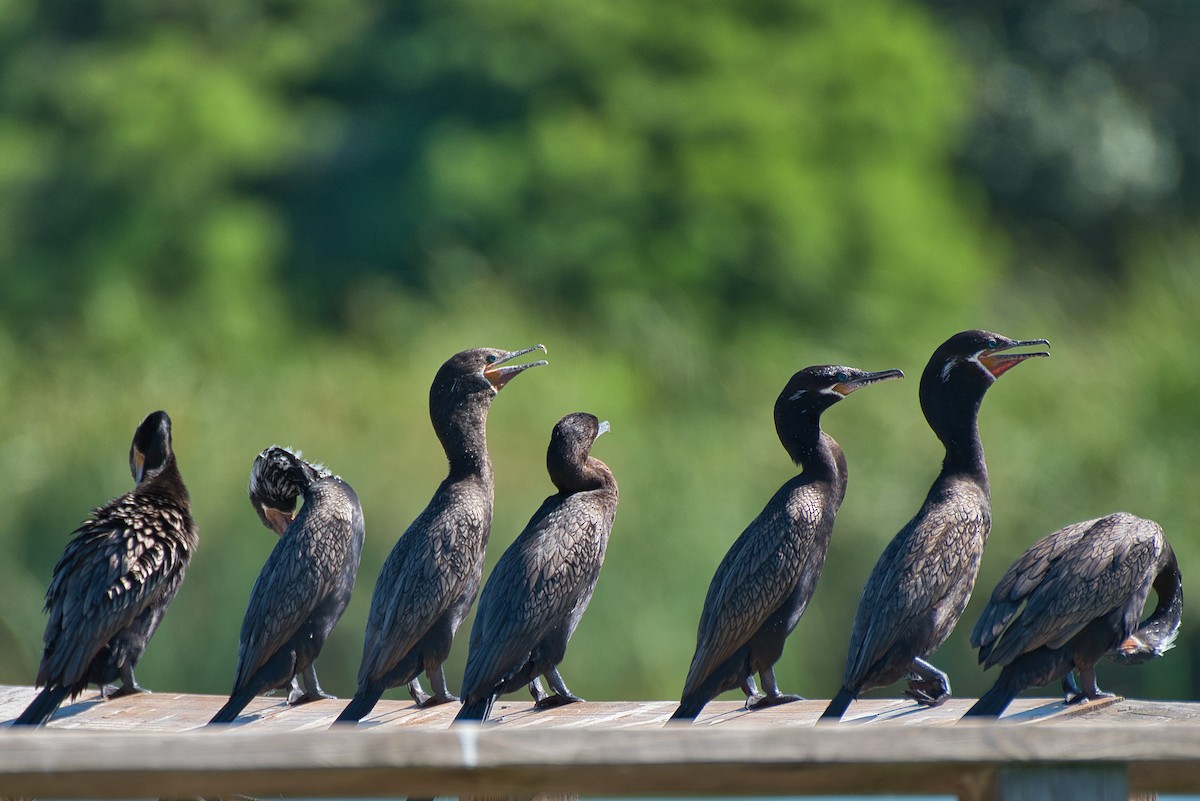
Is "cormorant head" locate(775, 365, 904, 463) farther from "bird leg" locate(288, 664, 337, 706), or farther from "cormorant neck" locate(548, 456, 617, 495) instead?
"bird leg" locate(288, 664, 337, 706)

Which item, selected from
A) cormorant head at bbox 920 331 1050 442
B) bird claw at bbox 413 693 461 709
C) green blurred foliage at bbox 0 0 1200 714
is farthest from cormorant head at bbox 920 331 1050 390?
green blurred foliage at bbox 0 0 1200 714

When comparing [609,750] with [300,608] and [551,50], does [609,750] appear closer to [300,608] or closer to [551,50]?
[300,608]

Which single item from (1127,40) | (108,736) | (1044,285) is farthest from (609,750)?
(1127,40)

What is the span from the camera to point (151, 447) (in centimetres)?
707

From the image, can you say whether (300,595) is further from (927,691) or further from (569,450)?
(927,691)

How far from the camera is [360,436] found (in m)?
12.0

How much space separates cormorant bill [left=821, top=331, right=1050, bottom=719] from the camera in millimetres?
5105

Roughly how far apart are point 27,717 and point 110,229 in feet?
49.0

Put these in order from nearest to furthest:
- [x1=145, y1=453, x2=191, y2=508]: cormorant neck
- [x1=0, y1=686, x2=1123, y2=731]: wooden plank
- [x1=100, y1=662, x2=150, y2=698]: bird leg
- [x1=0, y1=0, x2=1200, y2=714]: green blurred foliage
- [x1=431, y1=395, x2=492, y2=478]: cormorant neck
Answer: [x1=0, y1=686, x2=1123, y2=731]: wooden plank, [x1=431, y1=395, x2=492, y2=478]: cormorant neck, [x1=100, y1=662, x2=150, y2=698]: bird leg, [x1=145, y1=453, x2=191, y2=508]: cormorant neck, [x1=0, y1=0, x2=1200, y2=714]: green blurred foliage

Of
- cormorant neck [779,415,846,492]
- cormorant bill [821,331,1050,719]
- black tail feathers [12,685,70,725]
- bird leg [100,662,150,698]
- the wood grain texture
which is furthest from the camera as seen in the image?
bird leg [100,662,150,698]

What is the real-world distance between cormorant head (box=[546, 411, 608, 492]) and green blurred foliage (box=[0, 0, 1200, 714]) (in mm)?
4920

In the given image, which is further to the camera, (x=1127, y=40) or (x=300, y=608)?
(x=1127, y=40)

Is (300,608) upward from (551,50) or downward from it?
downward

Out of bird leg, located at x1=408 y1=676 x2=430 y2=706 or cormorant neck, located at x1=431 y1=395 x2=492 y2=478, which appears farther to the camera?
cormorant neck, located at x1=431 y1=395 x2=492 y2=478
